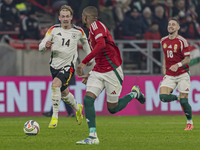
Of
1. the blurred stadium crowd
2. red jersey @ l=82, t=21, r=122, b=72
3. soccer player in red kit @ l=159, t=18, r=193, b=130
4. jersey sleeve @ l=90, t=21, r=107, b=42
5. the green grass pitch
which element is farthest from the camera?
the blurred stadium crowd

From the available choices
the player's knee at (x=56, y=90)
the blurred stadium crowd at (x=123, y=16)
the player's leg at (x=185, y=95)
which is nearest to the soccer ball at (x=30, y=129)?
the player's knee at (x=56, y=90)

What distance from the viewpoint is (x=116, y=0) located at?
672 inches

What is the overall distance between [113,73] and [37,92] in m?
6.67

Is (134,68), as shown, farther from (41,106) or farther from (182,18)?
(182,18)

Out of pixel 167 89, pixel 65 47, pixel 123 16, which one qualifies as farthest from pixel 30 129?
pixel 123 16

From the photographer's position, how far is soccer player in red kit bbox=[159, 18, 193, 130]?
8.64m

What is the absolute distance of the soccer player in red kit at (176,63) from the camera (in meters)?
8.64

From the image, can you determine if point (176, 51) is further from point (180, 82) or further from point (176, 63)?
point (180, 82)

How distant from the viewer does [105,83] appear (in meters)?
6.37

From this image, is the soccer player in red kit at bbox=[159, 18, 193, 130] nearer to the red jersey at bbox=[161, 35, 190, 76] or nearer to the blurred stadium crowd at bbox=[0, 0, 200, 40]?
the red jersey at bbox=[161, 35, 190, 76]

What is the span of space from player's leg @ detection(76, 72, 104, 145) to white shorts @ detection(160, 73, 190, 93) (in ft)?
9.50

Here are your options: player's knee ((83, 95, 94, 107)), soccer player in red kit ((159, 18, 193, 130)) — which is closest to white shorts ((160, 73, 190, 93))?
soccer player in red kit ((159, 18, 193, 130))

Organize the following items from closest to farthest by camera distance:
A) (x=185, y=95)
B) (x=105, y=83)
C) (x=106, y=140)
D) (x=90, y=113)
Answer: (x=90, y=113), (x=105, y=83), (x=106, y=140), (x=185, y=95)

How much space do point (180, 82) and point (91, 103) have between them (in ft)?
10.9
